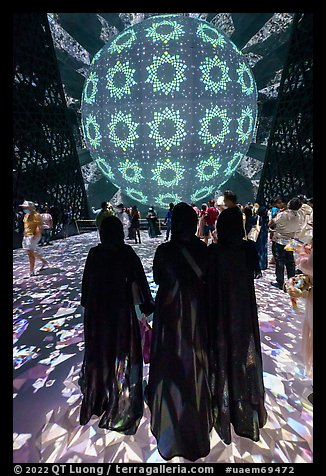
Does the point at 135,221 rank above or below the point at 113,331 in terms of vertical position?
above

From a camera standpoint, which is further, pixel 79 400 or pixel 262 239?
pixel 262 239

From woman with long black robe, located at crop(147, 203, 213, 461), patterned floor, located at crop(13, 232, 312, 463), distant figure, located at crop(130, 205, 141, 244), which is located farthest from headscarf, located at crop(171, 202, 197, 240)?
distant figure, located at crop(130, 205, 141, 244)

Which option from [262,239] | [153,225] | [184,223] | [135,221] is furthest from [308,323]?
[153,225]

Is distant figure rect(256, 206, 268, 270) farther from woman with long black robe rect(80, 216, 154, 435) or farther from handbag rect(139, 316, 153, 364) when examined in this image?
woman with long black robe rect(80, 216, 154, 435)

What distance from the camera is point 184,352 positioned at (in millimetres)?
2162

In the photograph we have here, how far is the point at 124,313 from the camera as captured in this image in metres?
2.42

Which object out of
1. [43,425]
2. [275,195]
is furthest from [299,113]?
[43,425]

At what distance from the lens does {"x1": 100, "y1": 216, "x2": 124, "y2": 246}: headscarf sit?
235 cm

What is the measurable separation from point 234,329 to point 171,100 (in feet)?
18.5

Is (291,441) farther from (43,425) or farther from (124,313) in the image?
(43,425)

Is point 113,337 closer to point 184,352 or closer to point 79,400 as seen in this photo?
point 184,352

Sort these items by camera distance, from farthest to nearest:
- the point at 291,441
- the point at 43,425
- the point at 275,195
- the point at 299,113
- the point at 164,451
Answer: the point at 275,195 → the point at 299,113 → the point at 43,425 → the point at 291,441 → the point at 164,451

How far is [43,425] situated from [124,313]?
1073 mm

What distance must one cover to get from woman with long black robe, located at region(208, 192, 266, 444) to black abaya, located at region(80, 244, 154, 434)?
537mm
